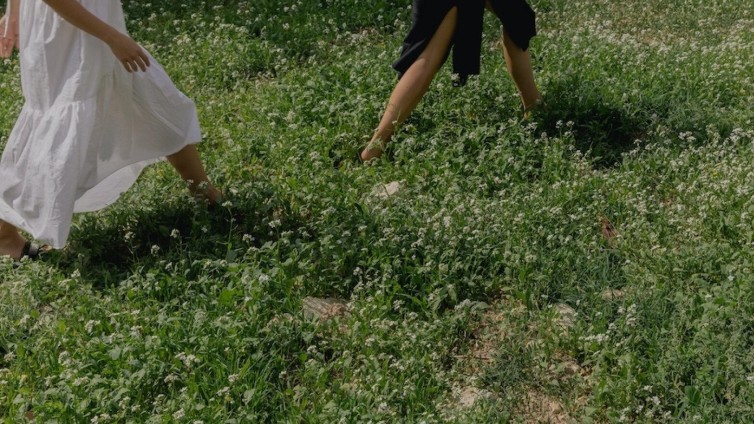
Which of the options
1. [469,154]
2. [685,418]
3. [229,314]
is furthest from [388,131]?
[685,418]

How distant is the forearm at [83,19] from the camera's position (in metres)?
4.89

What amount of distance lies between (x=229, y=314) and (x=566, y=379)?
1386 mm

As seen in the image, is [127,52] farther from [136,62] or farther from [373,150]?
[373,150]

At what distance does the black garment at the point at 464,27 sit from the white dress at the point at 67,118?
152 centimetres

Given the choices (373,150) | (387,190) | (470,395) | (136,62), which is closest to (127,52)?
(136,62)

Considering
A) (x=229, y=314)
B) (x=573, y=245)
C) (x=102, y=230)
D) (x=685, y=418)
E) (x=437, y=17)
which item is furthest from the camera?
(x=437, y=17)

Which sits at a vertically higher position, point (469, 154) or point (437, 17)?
point (437, 17)

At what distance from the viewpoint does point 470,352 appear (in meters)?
4.58

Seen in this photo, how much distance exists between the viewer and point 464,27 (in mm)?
6180

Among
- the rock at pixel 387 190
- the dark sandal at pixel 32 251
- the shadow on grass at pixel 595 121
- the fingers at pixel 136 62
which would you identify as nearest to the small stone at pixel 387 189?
the rock at pixel 387 190

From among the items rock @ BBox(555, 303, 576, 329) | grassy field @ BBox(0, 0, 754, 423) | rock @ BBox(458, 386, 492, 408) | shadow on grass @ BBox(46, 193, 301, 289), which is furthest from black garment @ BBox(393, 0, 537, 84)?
rock @ BBox(458, 386, 492, 408)

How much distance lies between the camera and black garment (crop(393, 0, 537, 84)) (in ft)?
20.1

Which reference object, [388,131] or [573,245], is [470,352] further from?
[388,131]

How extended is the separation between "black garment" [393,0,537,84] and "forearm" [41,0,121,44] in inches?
73.3
